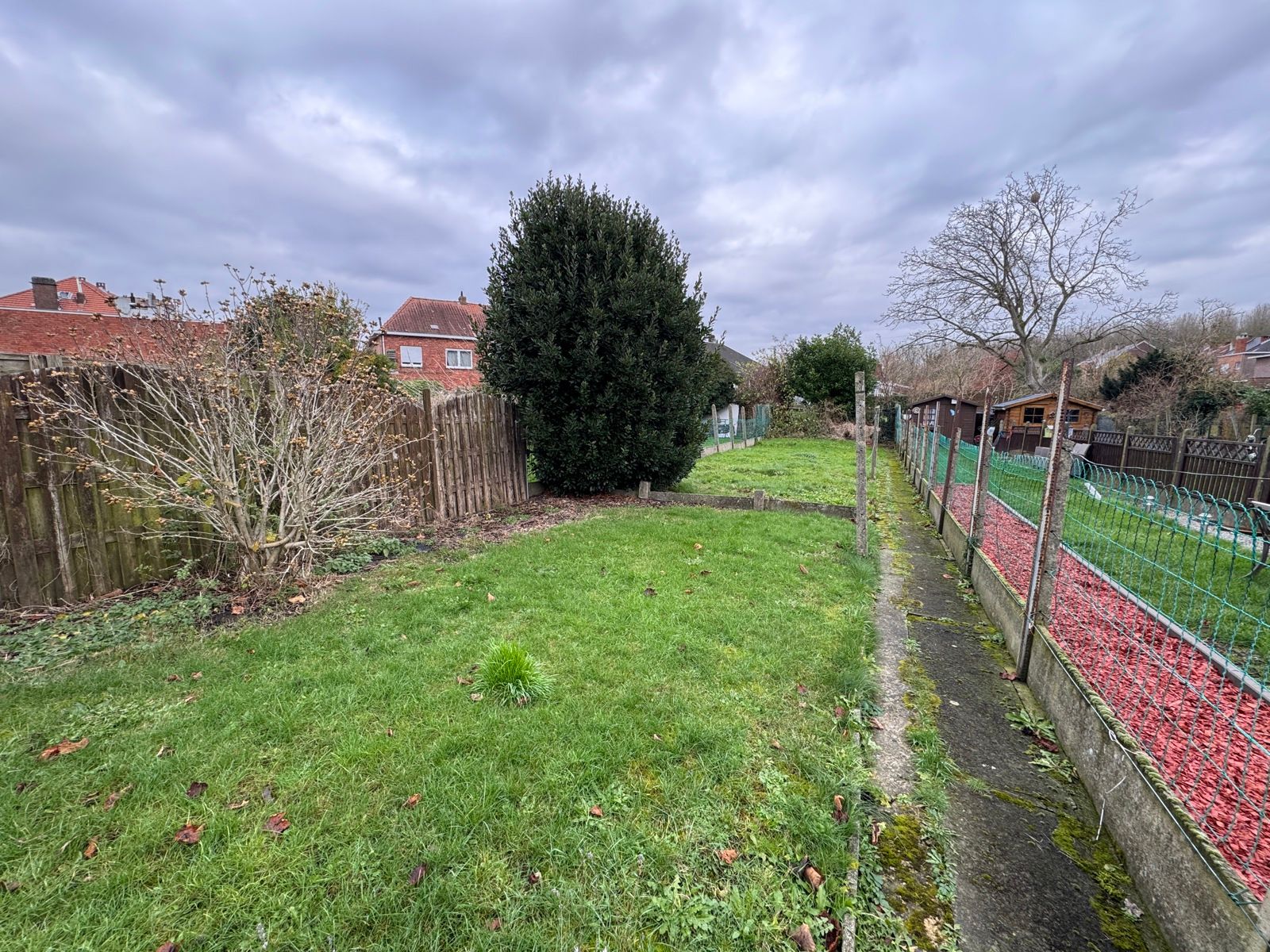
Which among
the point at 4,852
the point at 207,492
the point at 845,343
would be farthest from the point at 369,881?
the point at 845,343

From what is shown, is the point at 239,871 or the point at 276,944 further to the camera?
the point at 239,871

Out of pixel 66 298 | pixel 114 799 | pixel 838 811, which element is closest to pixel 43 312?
pixel 66 298

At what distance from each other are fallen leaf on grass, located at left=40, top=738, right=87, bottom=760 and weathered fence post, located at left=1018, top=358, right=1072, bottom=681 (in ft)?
17.6

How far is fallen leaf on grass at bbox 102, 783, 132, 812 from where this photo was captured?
2.12m

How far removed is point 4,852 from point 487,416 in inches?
247

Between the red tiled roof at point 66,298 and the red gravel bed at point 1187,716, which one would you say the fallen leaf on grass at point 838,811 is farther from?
the red tiled roof at point 66,298

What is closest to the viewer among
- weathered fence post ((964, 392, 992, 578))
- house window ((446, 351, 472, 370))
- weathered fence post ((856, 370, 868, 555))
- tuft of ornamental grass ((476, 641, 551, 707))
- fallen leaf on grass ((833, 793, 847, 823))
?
fallen leaf on grass ((833, 793, 847, 823))

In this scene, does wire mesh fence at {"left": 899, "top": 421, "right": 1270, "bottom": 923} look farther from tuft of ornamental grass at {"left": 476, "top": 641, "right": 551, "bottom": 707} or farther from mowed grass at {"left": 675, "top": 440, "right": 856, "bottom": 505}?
mowed grass at {"left": 675, "top": 440, "right": 856, "bottom": 505}

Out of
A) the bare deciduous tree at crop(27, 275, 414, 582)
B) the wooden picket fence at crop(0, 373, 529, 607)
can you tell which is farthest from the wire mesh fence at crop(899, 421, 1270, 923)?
the wooden picket fence at crop(0, 373, 529, 607)

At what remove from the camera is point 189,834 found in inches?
79.4

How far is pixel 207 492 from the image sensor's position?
4246 mm

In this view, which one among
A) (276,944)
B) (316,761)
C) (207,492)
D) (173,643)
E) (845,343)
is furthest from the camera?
(845,343)

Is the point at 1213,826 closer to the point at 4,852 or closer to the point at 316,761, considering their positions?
the point at 316,761

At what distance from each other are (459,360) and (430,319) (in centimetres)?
305
